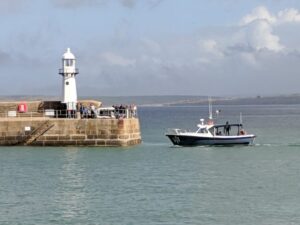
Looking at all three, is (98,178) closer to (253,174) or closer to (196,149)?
(253,174)

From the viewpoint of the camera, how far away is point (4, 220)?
76.6 ft

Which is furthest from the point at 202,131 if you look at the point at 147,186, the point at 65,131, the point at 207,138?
the point at 147,186

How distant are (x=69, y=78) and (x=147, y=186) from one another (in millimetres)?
18946

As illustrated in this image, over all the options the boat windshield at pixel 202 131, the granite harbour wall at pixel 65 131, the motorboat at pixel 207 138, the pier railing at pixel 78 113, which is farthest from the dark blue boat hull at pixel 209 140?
the granite harbour wall at pixel 65 131

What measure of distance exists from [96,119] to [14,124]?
15.9 ft

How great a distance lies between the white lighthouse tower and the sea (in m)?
4.43

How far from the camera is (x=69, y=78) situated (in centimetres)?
4762

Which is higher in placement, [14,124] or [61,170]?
[14,124]

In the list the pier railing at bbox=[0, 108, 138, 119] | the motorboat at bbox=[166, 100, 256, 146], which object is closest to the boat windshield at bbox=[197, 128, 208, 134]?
the motorboat at bbox=[166, 100, 256, 146]

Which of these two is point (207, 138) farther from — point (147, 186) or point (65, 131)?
point (147, 186)

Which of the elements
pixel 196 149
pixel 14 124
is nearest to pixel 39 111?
pixel 14 124

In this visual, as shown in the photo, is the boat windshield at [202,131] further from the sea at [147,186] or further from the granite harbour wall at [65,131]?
the granite harbour wall at [65,131]

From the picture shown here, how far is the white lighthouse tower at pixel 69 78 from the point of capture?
155 feet

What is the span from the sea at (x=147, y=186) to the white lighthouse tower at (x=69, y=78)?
14.5ft
